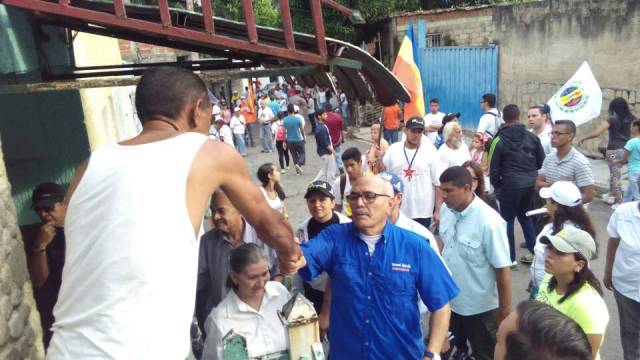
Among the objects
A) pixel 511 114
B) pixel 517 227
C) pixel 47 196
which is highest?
pixel 47 196

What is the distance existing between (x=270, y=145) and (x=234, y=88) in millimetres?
12810

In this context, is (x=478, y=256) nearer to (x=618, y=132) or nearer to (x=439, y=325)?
(x=439, y=325)

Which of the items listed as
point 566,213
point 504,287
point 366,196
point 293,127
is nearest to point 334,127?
point 293,127

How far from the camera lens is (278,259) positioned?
241cm

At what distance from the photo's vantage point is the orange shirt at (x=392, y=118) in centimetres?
1136

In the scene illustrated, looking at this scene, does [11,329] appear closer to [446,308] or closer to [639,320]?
[446,308]

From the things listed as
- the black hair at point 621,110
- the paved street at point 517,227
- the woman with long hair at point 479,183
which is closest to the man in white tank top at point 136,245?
the woman with long hair at point 479,183

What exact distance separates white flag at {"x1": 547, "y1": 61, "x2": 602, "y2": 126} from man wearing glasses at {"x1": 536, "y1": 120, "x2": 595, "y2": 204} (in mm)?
2685

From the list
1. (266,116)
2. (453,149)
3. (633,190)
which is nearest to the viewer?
(633,190)

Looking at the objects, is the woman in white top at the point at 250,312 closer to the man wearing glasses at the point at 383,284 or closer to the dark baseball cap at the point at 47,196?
the man wearing glasses at the point at 383,284

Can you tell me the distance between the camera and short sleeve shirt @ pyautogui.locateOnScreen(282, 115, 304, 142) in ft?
37.6

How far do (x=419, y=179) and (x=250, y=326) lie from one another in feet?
10.6

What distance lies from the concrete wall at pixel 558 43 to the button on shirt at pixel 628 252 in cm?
733

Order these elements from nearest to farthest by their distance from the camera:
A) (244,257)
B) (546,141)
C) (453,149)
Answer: (244,257) → (453,149) → (546,141)
